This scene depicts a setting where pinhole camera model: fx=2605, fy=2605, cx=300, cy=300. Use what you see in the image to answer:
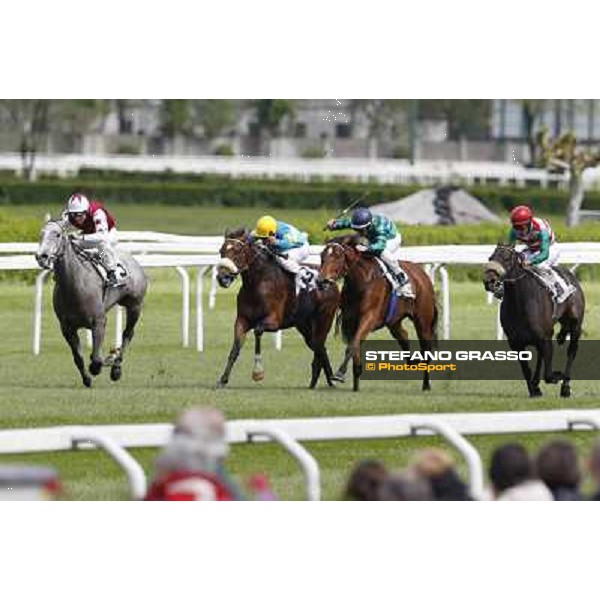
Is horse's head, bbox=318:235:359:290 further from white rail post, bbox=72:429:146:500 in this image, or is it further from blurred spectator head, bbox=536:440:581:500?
blurred spectator head, bbox=536:440:581:500

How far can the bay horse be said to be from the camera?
514 inches

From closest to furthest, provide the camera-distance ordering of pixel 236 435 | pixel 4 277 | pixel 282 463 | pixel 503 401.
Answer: pixel 236 435 → pixel 282 463 → pixel 503 401 → pixel 4 277

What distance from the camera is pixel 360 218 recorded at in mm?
13484

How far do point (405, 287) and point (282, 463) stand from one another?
3.98 metres

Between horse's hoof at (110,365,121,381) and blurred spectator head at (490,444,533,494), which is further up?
horse's hoof at (110,365,121,381)

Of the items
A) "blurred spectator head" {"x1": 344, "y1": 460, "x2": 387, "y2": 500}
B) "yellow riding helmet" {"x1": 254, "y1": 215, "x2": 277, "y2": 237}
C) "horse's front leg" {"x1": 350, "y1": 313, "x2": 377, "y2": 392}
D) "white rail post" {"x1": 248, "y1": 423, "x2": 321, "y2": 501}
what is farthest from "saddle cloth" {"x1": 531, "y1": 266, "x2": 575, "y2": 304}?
"blurred spectator head" {"x1": 344, "y1": 460, "x2": 387, "y2": 500}

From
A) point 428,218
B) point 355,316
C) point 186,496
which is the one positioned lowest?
point 186,496

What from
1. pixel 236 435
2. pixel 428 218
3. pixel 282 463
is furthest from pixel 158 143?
pixel 236 435

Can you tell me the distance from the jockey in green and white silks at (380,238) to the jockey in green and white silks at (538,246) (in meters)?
0.69

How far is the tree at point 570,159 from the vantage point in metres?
22.9

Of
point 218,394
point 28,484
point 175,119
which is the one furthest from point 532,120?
point 28,484

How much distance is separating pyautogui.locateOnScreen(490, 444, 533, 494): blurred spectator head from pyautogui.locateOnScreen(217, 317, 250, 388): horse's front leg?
702 centimetres

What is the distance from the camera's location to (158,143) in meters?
26.7
